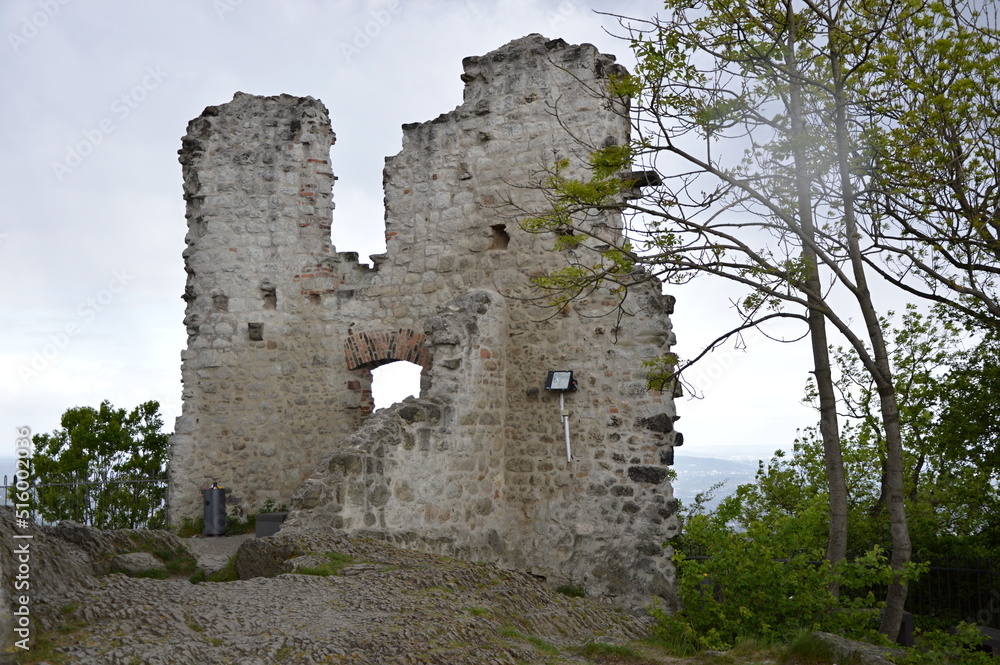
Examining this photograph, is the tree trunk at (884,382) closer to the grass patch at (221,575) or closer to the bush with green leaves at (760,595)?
the bush with green leaves at (760,595)

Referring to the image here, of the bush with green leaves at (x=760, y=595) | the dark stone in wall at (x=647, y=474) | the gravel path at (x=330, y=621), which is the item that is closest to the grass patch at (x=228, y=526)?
the gravel path at (x=330, y=621)

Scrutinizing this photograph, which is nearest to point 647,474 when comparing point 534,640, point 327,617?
point 534,640

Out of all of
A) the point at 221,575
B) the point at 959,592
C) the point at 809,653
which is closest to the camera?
the point at 809,653

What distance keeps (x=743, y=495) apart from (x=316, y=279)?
684 cm

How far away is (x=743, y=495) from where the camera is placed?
24.2 ft

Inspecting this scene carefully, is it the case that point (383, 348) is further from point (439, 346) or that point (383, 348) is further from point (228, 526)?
Result: point (228, 526)

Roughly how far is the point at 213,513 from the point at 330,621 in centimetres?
651

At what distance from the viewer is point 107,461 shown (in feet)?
54.6

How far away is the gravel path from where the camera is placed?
16.1ft

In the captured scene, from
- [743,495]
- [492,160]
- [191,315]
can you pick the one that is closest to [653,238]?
[743,495]

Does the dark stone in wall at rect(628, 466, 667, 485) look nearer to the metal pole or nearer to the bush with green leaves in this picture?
the metal pole

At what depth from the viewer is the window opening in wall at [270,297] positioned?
12195 millimetres

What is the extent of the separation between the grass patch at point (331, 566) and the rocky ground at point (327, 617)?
0.06 feet

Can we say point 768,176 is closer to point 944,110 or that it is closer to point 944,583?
point 944,110
